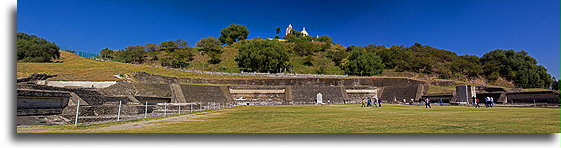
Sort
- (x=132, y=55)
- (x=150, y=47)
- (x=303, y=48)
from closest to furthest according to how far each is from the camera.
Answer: (x=132, y=55) → (x=303, y=48) → (x=150, y=47)

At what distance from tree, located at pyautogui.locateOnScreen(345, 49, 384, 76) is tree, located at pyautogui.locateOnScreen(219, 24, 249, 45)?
56.3 m

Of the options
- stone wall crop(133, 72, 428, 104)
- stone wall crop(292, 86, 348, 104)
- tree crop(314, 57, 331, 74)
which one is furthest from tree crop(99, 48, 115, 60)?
stone wall crop(292, 86, 348, 104)

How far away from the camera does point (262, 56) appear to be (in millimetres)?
60031

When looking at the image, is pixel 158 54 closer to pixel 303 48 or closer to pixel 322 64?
pixel 303 48

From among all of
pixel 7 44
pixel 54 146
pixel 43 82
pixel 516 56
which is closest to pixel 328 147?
pixel 54 146

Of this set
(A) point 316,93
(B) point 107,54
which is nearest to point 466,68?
(A) point 316,93

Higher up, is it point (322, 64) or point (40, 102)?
point (322, 64)

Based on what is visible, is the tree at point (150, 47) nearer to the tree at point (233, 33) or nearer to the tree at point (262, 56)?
the tree at point (233, 33)

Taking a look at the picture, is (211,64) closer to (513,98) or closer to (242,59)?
(242,59)

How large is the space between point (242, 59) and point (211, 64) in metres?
18.1

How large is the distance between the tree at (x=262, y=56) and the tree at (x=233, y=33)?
160 feet

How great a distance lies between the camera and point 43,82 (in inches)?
1006

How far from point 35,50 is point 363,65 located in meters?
60.5

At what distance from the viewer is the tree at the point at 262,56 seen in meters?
60.6
